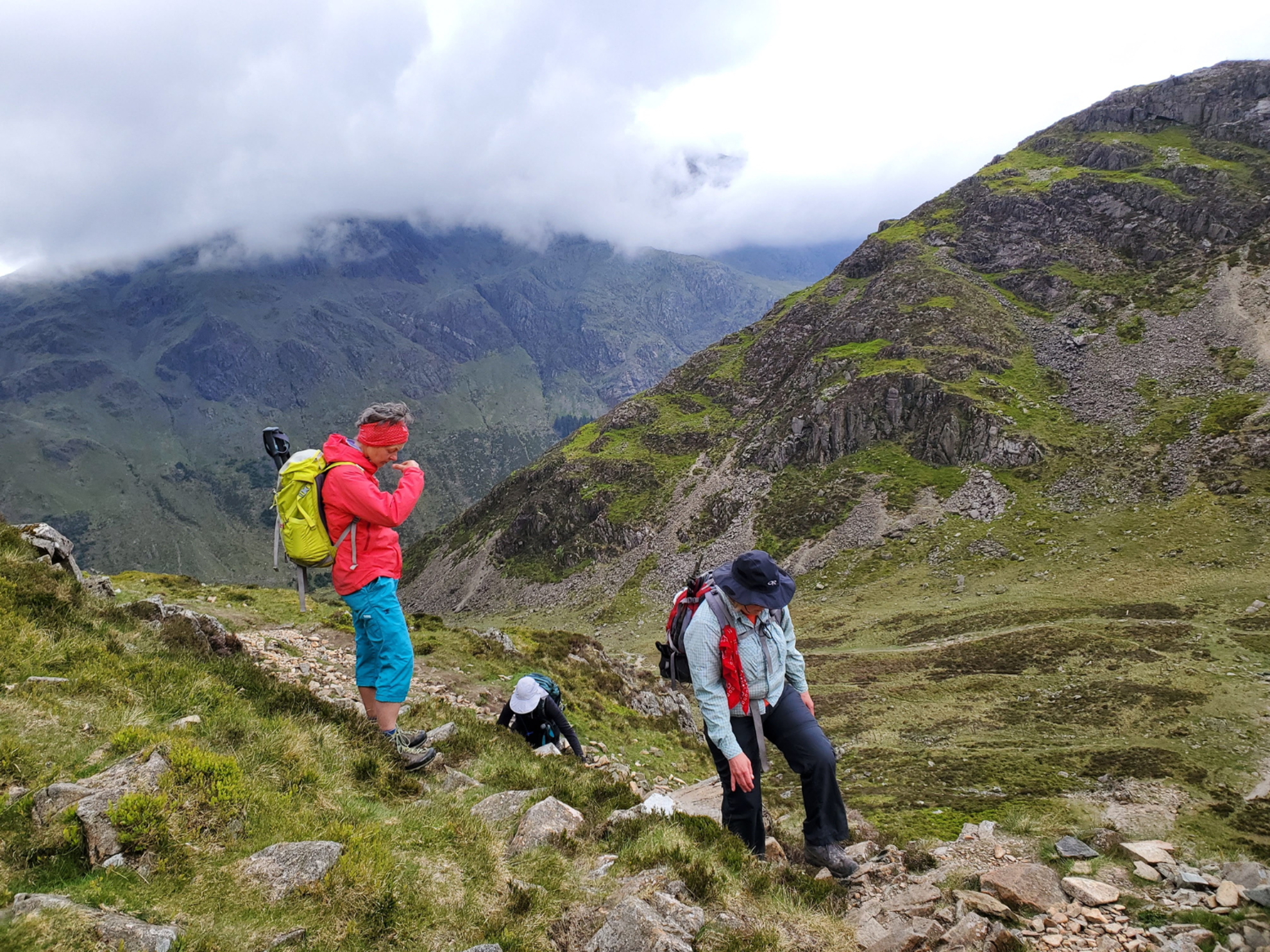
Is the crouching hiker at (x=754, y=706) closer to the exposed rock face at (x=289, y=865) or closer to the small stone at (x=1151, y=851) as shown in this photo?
the small stone at (x=1151, y=851)

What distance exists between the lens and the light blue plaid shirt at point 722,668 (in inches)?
288

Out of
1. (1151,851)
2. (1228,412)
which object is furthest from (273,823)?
(1228,412)

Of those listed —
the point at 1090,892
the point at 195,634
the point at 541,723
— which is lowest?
the point at 1090,892

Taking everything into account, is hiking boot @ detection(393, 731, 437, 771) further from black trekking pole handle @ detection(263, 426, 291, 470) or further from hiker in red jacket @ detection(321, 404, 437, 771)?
black trekking pole handle @ detection(263, 426, 291, 470)

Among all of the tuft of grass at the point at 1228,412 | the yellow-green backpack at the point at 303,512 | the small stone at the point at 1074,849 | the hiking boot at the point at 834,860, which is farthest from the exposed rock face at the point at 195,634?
the tuft of grass at the point at 1228,412

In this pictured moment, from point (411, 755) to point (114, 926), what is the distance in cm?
474

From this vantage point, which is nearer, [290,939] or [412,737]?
[290,939]

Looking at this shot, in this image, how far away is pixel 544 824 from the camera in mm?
7324

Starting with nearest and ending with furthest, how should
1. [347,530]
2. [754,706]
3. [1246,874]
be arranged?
1. [1246,874]
2. [754,706]
3. [347,530]

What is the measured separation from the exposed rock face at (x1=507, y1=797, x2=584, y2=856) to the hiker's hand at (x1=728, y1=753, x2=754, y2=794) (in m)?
2.03

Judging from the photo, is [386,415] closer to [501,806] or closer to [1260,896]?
[501,806]

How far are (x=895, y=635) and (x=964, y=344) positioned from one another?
63.5 metres

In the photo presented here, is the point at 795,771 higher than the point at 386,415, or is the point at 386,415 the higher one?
the point at 386,415

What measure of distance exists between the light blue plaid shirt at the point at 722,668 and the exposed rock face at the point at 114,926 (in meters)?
5.01
